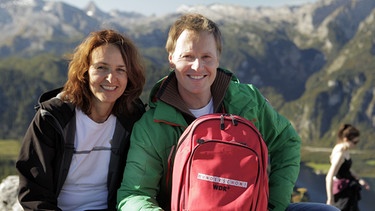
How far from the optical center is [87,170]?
4.23 metres

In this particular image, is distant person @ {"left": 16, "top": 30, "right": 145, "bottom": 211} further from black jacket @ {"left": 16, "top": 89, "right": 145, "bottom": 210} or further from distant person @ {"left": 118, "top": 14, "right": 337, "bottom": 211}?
distant person @ {"left": 118, "top": 14, "right": 337, "bottom": 211}

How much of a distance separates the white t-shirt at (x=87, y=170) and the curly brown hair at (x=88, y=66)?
164mm

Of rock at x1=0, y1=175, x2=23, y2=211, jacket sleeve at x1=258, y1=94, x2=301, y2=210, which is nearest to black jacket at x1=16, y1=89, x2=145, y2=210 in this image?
jacket sleeve at x1=258, y1=94, x2=301, y2=210

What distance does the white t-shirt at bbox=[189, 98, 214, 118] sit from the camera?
14.1 ft

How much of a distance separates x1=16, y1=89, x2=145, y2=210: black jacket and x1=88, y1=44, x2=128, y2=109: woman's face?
13.2 inches

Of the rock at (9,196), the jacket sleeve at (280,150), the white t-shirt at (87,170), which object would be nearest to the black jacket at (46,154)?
the white t-shirt at (87,170)

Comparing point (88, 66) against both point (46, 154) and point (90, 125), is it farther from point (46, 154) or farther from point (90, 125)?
point (46, 154)

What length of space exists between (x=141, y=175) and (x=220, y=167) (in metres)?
0.77

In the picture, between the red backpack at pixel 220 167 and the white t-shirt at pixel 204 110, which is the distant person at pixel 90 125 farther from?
the red backpack at pixel 220 167

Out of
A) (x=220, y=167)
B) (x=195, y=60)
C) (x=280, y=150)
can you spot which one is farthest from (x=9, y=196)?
(x=220, y=167)

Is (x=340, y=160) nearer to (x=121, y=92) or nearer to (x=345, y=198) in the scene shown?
(x=345, y=198)

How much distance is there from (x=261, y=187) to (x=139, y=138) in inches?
47.6

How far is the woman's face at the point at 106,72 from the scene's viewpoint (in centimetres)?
425

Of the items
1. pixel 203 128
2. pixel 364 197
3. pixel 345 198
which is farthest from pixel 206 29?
pixel 364 197
